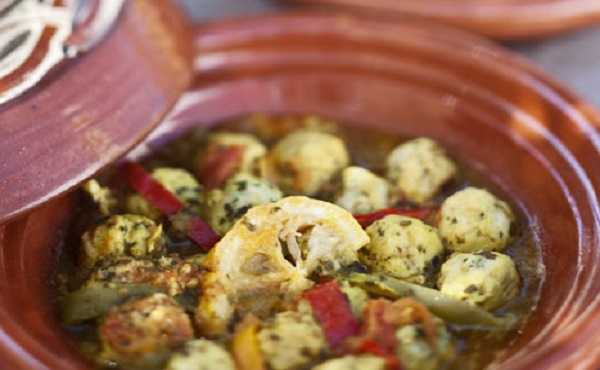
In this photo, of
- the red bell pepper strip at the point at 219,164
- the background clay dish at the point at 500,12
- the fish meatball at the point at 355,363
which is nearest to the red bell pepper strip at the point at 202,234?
the red bell pepper strip at the point at 219,164

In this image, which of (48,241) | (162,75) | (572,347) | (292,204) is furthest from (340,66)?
(572,347)

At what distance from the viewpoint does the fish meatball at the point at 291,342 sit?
1278mm

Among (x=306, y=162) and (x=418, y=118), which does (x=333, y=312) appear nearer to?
(x=306, y=162)

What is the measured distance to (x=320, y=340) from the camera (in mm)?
1300

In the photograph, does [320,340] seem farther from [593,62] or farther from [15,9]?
[593,62]

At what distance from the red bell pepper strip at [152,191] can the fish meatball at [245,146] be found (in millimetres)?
128

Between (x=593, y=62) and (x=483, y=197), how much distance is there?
0.89 metres

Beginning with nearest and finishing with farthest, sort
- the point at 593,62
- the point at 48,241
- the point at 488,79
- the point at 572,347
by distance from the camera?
the point at 572,347
the point at 48,241
the point at 488,79
the point at 593,62

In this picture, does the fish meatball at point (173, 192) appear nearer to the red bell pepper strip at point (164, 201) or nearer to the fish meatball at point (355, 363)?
the red bell pepper strip at point (164, 201)

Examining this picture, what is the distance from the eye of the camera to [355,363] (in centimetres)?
126

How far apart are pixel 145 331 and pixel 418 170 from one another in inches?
21.3

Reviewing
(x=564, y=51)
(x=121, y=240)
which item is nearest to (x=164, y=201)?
(x=121, y=240)

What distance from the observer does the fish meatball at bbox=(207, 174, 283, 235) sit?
1.51 meters

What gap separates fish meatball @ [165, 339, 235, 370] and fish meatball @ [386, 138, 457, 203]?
1.50 ft
